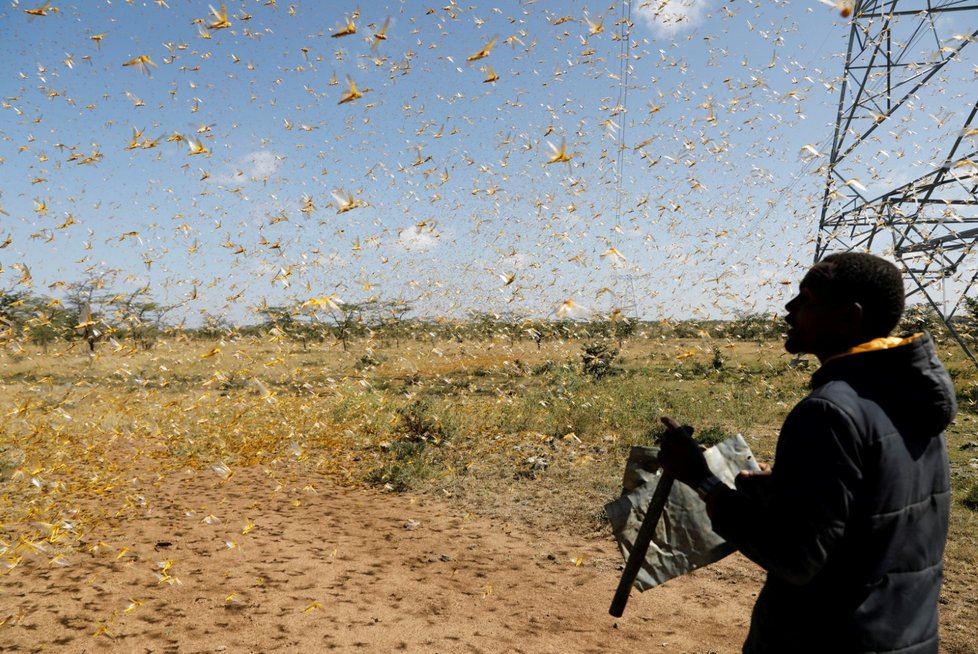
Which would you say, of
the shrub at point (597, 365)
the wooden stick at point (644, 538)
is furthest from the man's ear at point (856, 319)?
the shrub at point (597, 365)

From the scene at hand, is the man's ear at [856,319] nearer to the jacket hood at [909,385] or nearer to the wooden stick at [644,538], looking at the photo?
the jacket hood at [909,385]

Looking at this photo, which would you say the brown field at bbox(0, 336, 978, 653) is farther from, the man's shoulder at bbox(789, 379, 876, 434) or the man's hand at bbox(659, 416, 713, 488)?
the man's shoulder at bbox(789, 379, 876, 434)

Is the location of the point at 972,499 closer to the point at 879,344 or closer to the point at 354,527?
the point at 354,527

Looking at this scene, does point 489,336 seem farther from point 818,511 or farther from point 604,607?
point 818,511

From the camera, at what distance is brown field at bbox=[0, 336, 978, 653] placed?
3951mm

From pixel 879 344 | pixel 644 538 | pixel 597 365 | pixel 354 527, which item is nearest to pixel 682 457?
pixel 644 538

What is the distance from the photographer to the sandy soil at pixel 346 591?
150 inches

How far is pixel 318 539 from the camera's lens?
5.54 meters

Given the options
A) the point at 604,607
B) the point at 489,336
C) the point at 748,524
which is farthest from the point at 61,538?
the point at 489,336

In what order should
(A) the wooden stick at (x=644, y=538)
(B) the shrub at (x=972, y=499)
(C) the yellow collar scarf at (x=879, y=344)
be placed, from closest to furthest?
(C) the yellow collar scarf at (x=879, y=344), (A) the wooden stick at (x=644, y=538), (B) the shrub at (x=972, y=499)

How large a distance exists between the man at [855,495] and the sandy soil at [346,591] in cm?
259

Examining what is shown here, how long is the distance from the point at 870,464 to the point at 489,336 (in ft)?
115

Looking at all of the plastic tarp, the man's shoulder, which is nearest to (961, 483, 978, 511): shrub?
the plastic tarp

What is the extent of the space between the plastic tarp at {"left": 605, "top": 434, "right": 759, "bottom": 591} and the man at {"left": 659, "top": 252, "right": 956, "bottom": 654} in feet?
1.25
